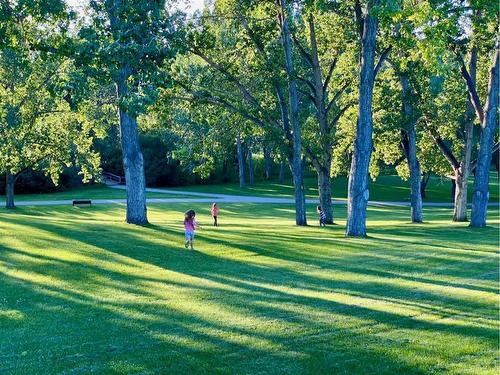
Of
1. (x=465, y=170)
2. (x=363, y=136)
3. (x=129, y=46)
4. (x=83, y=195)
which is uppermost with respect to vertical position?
(x=129, y=46)

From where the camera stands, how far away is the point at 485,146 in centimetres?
2456

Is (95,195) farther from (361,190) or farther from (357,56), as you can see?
(361,190)

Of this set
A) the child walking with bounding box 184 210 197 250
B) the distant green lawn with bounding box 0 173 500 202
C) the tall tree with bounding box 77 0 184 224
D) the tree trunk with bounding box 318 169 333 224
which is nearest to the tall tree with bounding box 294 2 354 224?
the tree trunk with bounding box 318 169 333 224

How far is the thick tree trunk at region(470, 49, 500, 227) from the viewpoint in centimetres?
2442

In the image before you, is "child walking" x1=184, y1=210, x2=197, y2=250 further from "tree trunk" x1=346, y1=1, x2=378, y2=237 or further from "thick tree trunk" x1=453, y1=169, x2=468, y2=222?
"thick tree trunk" x1=453, y1=169, x2=468, y2=222

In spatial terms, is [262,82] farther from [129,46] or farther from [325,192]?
[129,46]

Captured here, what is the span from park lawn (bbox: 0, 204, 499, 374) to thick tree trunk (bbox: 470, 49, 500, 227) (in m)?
6.98

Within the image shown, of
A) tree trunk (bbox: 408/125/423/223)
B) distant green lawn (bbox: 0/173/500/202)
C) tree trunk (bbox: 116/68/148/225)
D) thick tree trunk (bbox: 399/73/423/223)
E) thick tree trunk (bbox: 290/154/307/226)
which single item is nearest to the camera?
tree trunk (bbox: 116/68/148/225)

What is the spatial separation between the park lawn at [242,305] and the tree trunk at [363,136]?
5.80 ft

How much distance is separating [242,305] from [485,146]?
58.2 feet

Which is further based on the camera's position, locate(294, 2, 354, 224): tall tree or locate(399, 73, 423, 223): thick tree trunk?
locate(399, 73, 423, 223): thick tree trunk

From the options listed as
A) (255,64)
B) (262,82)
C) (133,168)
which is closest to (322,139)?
(262,82)

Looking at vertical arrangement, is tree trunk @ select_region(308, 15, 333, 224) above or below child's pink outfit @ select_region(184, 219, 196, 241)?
above

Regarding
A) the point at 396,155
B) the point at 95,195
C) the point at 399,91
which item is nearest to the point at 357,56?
the point at 399,91
